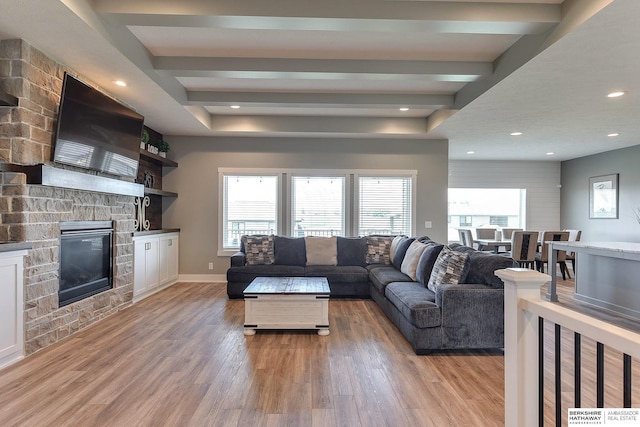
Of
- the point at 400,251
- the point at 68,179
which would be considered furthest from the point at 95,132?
the point at 400,251

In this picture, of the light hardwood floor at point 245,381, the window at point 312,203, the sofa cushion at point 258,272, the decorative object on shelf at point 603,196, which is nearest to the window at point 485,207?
the decorative object on shelf at point 603,196

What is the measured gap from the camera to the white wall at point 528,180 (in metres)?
8.50

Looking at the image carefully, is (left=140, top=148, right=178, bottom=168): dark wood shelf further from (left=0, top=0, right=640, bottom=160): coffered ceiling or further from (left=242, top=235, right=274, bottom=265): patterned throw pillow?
(left=242, top=235, right=274, bottom=265): patterned throw pillow

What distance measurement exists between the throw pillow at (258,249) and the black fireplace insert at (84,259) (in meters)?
1.83

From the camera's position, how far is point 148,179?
559 centimetres

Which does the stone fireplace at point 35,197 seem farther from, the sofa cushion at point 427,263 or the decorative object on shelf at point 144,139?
the sofa cushion at point 427,263

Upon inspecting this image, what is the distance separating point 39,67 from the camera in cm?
305

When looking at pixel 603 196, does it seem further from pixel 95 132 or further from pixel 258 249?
pixel 95 132

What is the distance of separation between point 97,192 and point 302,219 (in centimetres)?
330

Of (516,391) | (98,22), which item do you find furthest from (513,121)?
(98,22)

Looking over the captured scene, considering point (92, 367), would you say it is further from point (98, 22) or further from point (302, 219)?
point (302, 219)

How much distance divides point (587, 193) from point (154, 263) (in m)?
9.00

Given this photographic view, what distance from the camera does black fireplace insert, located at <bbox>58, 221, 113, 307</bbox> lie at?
344cm

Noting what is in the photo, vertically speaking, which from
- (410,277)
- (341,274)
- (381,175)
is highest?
(381,175)
